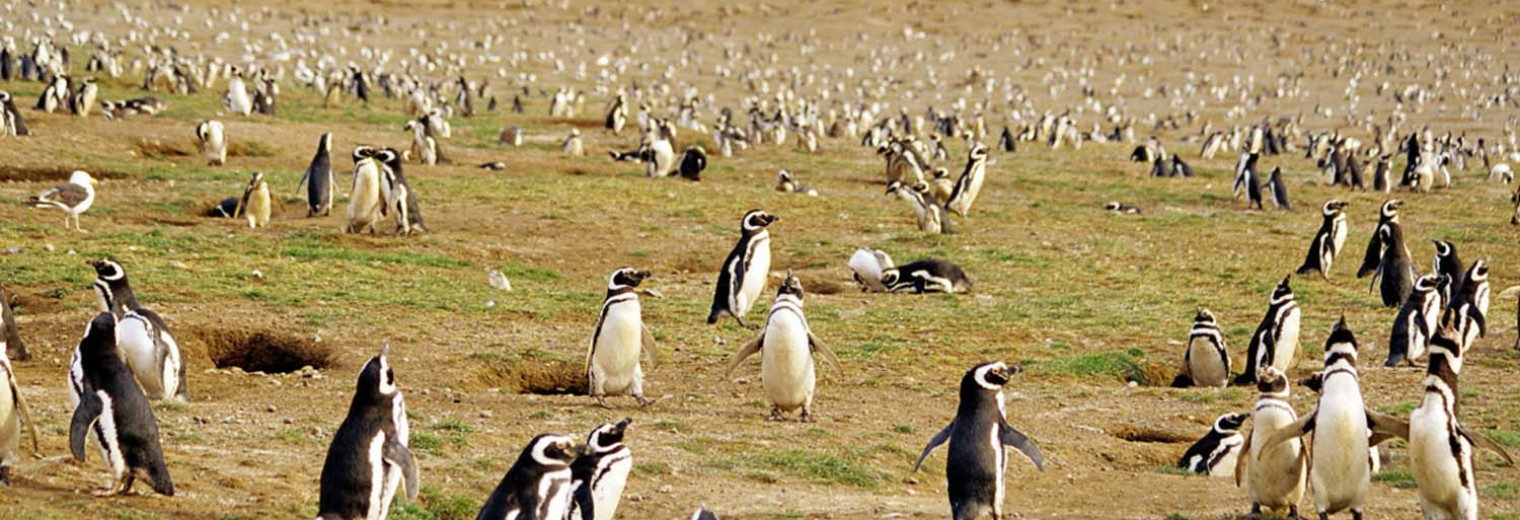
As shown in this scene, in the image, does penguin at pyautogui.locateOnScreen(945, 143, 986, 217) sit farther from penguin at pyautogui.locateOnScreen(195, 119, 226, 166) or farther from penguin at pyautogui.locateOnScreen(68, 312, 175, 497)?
penguin at pyautogui.locateOnScreen(68, 312, 175, 497)

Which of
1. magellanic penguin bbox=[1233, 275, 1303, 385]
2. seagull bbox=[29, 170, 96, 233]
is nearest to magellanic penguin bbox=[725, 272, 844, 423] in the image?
magellanic penguin bbox=[1233, 275, 1303, 385]

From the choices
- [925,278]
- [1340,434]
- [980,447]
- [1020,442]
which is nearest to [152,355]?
[980,447]

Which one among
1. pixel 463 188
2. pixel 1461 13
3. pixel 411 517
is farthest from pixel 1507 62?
pixel 411 517

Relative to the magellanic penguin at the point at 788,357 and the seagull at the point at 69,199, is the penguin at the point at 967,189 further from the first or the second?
the magellanic penguin at the point at 788,357

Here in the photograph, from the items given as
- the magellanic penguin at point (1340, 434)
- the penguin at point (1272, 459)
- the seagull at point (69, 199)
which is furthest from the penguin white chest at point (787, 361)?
the seagull at point (69, 199)

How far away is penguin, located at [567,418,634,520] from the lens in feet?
22.9

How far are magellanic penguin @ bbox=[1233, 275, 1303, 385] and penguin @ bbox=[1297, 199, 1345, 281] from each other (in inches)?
204

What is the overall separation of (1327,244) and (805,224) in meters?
5.66

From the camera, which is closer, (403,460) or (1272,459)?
(403,460)

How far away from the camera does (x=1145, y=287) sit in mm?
16188

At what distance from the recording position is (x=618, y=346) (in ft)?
33.2

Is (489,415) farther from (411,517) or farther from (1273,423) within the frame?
(1273,423)

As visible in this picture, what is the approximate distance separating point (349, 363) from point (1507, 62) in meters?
49.0

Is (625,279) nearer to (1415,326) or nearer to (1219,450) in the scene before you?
(1219,450)
